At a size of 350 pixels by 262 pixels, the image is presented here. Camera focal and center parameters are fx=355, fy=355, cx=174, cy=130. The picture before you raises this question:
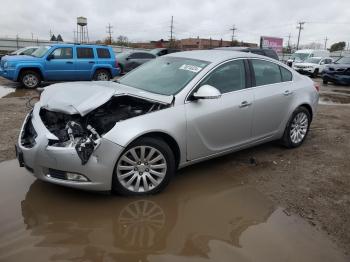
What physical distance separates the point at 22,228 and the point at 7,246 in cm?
29

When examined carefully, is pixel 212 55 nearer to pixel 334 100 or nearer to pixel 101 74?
pixel 334 100

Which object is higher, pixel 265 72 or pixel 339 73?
pixel 265 72

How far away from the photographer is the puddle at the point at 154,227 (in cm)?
297

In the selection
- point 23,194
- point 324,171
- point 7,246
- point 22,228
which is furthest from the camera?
point 324,171

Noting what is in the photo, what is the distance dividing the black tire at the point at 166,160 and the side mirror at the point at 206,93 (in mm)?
700

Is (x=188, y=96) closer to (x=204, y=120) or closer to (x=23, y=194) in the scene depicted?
(x=204, y=120)

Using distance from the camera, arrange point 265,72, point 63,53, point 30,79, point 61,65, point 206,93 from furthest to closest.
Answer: point 63,53 → point 61,65 → point 30,79 → point 265,72 → point 206,93

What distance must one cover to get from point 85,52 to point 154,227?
1166cm

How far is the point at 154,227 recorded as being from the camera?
3373mm

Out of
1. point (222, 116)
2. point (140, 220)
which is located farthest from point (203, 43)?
point (140, 220)

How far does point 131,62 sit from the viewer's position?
18.8 meters

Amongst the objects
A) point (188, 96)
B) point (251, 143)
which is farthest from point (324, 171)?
point (188, 96)

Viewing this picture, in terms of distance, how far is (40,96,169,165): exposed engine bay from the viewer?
139 inches

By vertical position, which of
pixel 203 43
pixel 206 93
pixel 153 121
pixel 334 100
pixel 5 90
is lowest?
pixel 5 90
